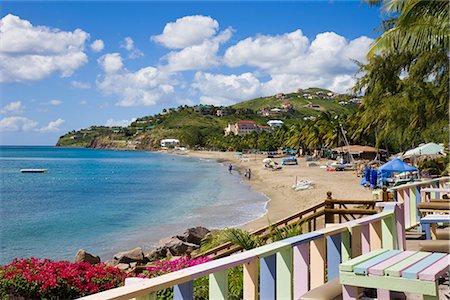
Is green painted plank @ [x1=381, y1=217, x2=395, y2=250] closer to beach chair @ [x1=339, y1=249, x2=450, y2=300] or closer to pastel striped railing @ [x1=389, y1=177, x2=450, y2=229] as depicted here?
beach chair @ [x1=339, y1=249, x2=450, y2=300]

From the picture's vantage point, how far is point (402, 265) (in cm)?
278

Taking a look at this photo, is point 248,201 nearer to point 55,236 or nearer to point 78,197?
point 55,236

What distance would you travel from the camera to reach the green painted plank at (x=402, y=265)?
264 cm

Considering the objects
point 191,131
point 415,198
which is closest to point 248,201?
point 415,198

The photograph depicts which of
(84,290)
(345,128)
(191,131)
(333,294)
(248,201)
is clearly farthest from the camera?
(191,131)

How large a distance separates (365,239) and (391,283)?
145 centimetres

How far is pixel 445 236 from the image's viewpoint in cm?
593

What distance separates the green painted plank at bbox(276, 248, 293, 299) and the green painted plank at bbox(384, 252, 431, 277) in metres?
0.63

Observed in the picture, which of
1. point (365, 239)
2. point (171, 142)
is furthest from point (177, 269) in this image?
point (171, 142)

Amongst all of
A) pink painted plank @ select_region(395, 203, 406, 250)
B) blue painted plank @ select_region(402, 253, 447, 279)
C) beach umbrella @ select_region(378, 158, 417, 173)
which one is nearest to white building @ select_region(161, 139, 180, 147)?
beach umbrella @ select_region(378, 158, 417, 173)

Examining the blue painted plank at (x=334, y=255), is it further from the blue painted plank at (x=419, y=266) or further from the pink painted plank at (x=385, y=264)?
the blue painted plank at (x=419, y=266)

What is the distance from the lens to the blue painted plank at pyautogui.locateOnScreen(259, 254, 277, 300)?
295cm

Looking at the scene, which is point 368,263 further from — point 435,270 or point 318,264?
point 318,264

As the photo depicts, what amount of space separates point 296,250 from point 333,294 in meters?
0.37
